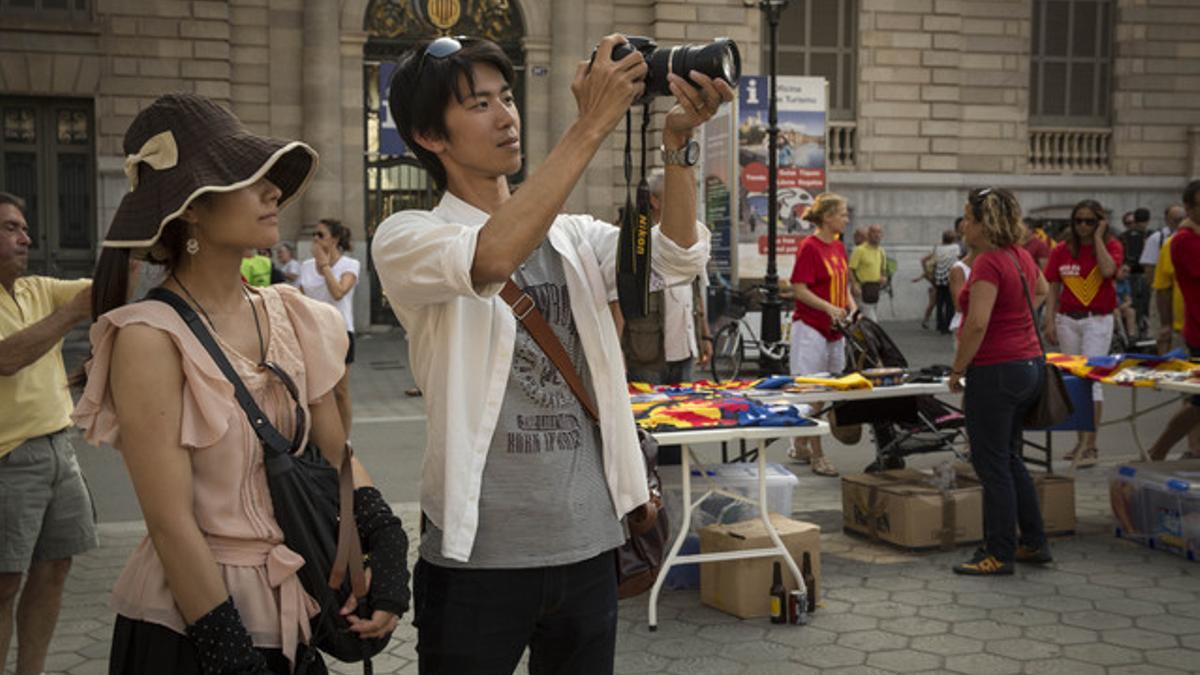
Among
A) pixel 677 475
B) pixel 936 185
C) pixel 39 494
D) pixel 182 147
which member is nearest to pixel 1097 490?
pixel 677 475

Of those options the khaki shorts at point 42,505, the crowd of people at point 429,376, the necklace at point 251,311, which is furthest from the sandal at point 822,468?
the necklace at point 251,311

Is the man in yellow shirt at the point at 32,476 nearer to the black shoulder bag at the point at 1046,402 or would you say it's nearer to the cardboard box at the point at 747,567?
the cardboard box at the point at 747,567

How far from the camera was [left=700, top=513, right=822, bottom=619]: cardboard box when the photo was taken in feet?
18.1

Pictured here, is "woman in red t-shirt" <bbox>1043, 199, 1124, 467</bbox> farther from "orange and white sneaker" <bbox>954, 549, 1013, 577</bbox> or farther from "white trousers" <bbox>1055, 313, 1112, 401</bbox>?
"orange and white sneaker" <bbox>954, 549, 1013, 577</bbox>

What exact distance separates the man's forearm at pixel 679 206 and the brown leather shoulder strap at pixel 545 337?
337mm

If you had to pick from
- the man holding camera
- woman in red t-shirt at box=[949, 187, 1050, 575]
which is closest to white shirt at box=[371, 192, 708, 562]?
the man holding camera

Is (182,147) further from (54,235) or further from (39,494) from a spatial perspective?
(54,235)

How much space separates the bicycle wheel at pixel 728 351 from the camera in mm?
14977

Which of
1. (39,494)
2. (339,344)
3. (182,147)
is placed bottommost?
(39,494)

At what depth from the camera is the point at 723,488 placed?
6109 millimetres

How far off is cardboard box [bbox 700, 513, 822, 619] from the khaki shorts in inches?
109

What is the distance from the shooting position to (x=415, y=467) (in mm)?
9047

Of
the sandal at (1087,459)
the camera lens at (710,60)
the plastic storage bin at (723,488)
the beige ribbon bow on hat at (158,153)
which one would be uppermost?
the camera lens at (710,60)

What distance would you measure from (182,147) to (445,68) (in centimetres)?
55
